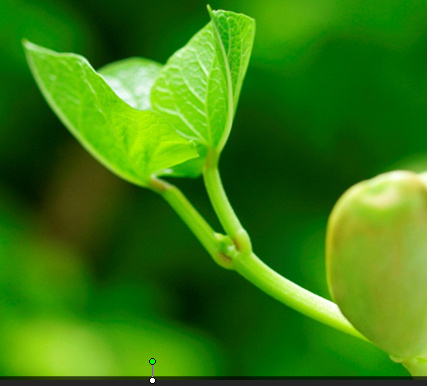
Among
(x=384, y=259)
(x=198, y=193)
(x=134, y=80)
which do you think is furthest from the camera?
(x=198, y=193)

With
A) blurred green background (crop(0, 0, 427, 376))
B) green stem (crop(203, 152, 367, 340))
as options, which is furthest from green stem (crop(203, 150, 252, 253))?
blurred green background (crop(0, 0, 427, 376))

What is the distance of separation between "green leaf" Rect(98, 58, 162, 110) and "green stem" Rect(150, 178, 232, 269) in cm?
7

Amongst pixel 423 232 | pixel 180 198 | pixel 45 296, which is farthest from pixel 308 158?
pixel 423 232

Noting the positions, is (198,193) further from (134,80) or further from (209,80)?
(209,80)

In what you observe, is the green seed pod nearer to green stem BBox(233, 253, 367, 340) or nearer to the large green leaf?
green stem BBox(233, 253, 367, 340)

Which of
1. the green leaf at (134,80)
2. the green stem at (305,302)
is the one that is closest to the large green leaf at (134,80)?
the green leaf at (134,80)

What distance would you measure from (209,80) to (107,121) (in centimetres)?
5

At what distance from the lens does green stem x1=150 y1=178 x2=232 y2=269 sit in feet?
1.00

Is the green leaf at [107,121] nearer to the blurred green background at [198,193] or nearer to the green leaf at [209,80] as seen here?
the green leaf at [209,80]

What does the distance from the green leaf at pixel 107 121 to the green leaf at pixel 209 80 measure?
0.05 feet

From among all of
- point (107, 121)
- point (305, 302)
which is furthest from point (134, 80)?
point (305, 302)

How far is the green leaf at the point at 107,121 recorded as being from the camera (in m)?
0.31

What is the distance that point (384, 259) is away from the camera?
226 mm

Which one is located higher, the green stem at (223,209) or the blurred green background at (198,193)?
the blurred green background at (198,193)
